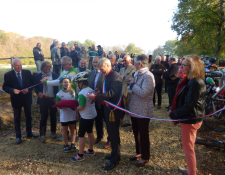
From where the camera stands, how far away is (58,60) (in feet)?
28.3

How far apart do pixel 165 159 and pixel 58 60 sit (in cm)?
733

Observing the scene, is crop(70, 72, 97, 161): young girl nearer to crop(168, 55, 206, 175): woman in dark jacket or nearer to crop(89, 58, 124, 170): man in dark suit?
crop(89, 58, 124, 170): man in dark suit

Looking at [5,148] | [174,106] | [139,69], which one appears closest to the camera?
[174,106]

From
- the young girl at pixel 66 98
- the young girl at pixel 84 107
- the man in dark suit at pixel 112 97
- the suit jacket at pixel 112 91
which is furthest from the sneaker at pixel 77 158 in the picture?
the suit jacket at pixel 112 91

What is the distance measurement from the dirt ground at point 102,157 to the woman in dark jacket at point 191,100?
2.78 ft

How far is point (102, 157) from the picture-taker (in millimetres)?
3574

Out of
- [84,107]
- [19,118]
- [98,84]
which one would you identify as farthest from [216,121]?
[19,118]

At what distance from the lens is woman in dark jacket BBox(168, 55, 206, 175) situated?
226cm

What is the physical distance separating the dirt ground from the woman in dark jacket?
849 mm

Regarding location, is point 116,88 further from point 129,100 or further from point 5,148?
point 5,148

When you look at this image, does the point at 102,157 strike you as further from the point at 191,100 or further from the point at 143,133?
Result: the point at 191,100

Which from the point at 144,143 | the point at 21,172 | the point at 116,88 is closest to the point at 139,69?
the point at 116,88

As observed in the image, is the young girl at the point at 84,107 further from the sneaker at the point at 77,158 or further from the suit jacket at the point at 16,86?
the suit jacket at the point at 16,86

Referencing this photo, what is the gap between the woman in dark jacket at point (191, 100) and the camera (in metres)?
2.26
